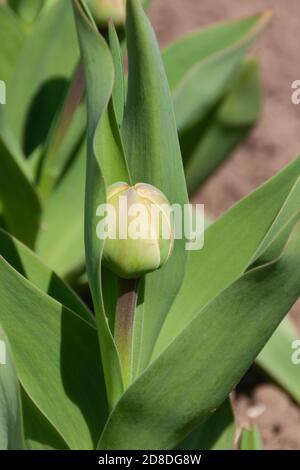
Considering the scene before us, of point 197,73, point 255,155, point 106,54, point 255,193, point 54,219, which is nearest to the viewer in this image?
point 106,54

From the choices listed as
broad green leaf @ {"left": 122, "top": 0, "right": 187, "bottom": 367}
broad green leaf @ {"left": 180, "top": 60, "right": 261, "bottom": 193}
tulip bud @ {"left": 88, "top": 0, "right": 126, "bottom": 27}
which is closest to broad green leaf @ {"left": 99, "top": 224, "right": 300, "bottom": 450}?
broad green leaf @ {"left": 122, "top": 0, "right": 187, "bottom": 367}

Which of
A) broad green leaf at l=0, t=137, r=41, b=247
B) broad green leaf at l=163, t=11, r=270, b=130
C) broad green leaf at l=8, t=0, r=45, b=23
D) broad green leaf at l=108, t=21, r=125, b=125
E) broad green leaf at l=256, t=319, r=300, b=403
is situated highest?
broad green leaf at l=108, t=21, r=125, b=125

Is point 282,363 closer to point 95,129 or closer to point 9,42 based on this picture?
point 9,42

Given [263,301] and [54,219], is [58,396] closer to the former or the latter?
[263,301]

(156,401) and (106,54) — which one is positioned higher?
(106,54)

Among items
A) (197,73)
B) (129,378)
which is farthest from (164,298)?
(197,73)

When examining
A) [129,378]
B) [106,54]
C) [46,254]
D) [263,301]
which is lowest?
[46,254]

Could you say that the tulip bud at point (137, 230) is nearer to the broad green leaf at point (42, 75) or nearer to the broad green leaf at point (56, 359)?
the broad green leaf at point (56, 359)

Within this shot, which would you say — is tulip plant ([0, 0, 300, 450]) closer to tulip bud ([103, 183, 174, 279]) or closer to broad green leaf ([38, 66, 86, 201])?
tulip bud ([103, 183, 174, 279])
